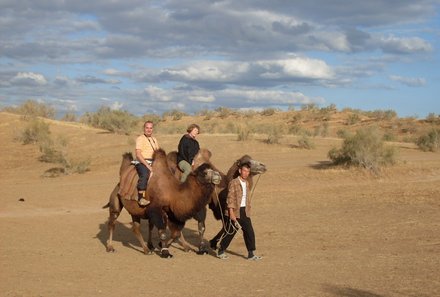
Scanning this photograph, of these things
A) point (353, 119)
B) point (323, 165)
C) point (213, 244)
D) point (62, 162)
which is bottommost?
point (213, 244)

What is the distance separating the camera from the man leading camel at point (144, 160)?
11.9m

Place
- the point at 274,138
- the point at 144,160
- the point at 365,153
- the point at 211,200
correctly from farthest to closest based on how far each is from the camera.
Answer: the point at 274,138
the point at 365,153
the point at 211,200
the point at 144,160

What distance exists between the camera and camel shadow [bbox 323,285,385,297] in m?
8.37

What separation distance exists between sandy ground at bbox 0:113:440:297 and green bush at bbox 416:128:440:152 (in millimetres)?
5885

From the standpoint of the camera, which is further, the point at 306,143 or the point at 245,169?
the point at 306,143

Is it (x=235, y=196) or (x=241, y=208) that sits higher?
(x=235, y=196)

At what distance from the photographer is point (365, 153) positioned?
27078 mm

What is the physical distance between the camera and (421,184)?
22.5 m

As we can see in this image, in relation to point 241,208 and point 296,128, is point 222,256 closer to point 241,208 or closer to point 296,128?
point 241,208

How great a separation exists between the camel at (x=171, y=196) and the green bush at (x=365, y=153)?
16.4 metres

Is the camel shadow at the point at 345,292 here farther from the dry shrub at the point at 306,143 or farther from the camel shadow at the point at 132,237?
the dry shrub at the point at 306,143

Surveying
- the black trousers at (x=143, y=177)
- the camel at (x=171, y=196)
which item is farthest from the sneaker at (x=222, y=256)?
the black trousers at (x=143, y=177)

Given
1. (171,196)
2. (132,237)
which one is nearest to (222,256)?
(171,196)

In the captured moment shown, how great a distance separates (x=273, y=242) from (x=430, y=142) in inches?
1006
